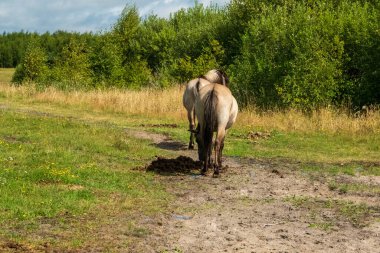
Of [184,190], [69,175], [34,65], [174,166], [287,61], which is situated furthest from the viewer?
[34,65]

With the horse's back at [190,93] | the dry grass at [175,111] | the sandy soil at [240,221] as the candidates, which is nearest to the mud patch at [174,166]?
the sandy soil at [240,221]

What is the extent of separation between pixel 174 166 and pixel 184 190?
1.99 meters

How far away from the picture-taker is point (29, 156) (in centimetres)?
1195

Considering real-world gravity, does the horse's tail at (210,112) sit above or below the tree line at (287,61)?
below

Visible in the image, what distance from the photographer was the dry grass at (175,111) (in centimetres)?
1922

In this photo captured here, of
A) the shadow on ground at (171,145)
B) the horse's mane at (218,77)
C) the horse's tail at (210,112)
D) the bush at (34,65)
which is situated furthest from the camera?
the bush at (34,65)

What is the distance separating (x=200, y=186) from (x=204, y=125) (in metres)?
1.66

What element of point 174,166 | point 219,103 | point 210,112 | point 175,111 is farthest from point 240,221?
point 175,111

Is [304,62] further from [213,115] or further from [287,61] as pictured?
[213,115]

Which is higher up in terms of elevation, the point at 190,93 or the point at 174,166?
the point at 190,93

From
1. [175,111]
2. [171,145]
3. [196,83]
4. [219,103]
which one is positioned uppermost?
[196,83]

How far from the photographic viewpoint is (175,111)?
24.5 meters

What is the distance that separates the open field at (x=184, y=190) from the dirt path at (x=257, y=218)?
2 centimetres

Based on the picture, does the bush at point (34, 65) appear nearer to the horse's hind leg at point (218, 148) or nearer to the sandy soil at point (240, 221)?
the horse's hind leg at point (218, 148)
